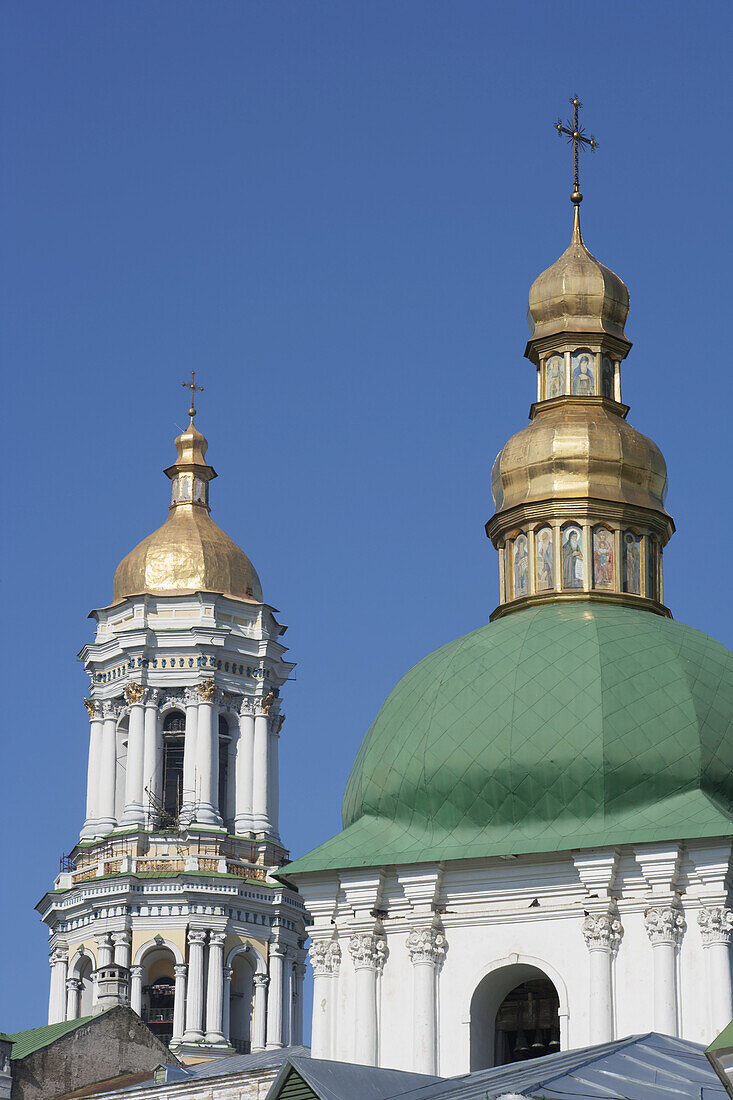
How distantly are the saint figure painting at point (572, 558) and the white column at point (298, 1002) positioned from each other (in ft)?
73.0

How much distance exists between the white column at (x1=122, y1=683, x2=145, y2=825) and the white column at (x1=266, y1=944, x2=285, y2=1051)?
367 cm

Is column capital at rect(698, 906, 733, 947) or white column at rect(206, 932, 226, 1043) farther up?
white column at rect(206, 932, 226, 1043)

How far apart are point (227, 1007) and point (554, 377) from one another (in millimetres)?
20833

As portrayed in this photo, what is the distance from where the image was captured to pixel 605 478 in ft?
106

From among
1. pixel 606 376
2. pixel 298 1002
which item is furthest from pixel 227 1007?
pixel 606 376

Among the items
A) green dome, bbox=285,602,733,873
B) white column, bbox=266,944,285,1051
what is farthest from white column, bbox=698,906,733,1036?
white column, bbox=266,944,285,1051

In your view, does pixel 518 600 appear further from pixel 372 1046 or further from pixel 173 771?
pixel 173 771

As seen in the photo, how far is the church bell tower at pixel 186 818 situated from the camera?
5062 cm

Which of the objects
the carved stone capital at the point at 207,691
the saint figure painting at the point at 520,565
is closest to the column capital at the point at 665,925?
the saint figure painting at the point at 520,565

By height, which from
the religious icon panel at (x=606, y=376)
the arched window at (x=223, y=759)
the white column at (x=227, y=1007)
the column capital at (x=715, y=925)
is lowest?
the column capital at (x=715, y=925)

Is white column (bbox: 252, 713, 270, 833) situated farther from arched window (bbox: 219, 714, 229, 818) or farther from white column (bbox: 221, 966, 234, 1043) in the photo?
white column (bbox: 221, 966, 234, 1043)

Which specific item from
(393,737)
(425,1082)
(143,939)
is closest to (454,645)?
(393,737)

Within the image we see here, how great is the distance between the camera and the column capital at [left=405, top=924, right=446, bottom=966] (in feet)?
92.6

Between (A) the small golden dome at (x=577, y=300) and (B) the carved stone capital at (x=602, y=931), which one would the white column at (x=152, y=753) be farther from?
(B) the carved stone capital at (x=602, y=931)
